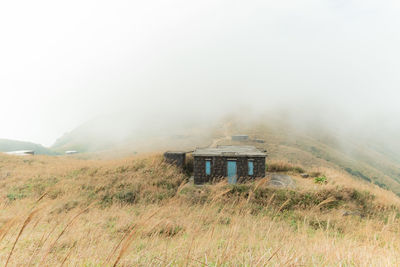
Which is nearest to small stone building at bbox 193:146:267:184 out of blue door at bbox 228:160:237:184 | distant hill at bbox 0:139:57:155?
blue door at bbox 228:160:237:184

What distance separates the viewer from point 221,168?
14.8m

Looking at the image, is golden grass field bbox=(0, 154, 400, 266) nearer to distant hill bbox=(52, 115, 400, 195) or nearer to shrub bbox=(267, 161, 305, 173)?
shrub bbox=(267, 161, 305, 173)

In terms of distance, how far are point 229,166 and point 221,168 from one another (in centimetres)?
69

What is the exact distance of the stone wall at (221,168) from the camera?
14.5 meters

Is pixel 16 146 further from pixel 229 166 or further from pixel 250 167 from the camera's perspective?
pixel 250 167

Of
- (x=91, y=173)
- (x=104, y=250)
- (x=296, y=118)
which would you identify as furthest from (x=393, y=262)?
(x=296, y=118)

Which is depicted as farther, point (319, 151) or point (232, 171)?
point (319, 151)

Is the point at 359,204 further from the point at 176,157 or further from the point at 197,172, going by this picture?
the point at 176,157

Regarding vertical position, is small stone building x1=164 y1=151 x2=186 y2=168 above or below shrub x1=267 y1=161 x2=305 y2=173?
above

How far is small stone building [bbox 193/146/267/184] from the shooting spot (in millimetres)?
14484

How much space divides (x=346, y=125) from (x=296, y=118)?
46845 millimetres

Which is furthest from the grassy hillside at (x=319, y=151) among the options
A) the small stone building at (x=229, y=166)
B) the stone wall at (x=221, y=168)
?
the small stone building at (x=229, y=166)

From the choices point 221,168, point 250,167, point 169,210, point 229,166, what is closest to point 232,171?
point 229,166

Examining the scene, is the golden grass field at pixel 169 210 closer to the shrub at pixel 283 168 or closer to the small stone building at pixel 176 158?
the shrub at pixel 283 168
